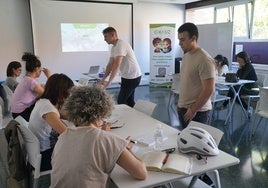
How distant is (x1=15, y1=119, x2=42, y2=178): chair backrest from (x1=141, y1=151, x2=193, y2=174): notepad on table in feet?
2.51

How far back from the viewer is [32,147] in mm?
1868

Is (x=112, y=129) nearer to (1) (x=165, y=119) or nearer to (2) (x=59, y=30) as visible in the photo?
(1) (x=165, y=119)

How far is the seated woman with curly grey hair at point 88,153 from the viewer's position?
1.21 metres

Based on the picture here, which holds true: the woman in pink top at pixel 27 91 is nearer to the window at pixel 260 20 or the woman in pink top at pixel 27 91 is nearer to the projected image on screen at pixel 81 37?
the projected image on screen at pixel 81 37

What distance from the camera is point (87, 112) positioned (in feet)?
4.37

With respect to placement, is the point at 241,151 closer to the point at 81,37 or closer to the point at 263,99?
the point at 263,99

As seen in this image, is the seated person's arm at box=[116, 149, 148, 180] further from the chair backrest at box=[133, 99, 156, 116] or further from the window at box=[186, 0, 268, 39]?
the window at box=[186, 0, 268, 39]

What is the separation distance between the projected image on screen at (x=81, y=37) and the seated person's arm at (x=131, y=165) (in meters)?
6.53

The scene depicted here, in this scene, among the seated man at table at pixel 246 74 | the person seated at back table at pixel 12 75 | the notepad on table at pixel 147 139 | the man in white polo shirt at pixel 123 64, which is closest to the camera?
the notepad on table at pixel 147 139

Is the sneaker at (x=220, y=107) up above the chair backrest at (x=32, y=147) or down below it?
below

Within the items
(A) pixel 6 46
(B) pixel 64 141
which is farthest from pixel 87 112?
(A) pixel 6 46

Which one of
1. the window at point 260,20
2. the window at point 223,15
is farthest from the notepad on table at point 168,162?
the window at point 223,15

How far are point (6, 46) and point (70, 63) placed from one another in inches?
65.4

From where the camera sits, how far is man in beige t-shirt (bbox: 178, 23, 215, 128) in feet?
7.25
